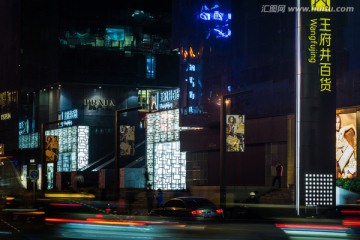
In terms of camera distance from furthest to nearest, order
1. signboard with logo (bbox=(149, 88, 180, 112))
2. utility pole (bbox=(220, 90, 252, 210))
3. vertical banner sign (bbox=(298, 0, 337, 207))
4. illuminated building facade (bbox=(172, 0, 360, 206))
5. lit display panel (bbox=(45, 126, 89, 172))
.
Result: lit display panel (bbox=(45, 126, 89, 172))
signboard with logo (bbox=(149, 88, 180, 112))
illuminated building facade (bbox=(172, 0, 360, 206))
utility pole (bbox=(220, 90, 252, 210))
vertical banner sign (bbox=(298, 0, 337, 207))

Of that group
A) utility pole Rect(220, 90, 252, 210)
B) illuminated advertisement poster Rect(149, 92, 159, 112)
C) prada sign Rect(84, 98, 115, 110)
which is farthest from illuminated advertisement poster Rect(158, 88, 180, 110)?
utility pole Rect(220, 90, 252, 210)

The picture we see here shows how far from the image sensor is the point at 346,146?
4431 cm

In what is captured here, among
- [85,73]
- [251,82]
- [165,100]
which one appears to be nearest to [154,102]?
[165,100]

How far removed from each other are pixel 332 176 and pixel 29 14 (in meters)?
68.4

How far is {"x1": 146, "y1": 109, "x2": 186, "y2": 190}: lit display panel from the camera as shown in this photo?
63.7 meters

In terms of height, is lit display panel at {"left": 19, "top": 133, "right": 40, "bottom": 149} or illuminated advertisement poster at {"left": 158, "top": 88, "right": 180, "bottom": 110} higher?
illuminated advertisement poster at {"left": 158, "top": 88, "right": 180, "bottom": 110}

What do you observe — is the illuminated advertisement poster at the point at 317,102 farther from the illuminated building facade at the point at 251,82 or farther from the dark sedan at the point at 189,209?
the illuminated building facade at the point at 251,82

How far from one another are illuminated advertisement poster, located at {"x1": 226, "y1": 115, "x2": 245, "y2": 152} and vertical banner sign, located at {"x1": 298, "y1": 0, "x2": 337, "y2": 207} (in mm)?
5620

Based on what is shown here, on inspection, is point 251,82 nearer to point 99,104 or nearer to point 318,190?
point 318,190

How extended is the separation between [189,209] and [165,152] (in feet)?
109

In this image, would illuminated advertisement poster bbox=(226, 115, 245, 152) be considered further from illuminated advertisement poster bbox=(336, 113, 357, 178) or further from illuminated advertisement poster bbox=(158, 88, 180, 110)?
illuminated advertisement poster bbox=(158, 88, 180, 110)

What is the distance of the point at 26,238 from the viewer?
19.5 metres

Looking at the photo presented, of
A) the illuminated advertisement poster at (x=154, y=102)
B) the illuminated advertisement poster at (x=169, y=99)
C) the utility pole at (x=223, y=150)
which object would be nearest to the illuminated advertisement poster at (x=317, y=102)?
the utility pole at (x=223, y=150)

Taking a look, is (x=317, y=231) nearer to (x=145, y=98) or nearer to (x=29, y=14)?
(x=145, y=98)
